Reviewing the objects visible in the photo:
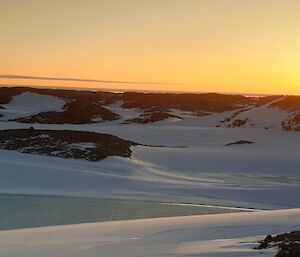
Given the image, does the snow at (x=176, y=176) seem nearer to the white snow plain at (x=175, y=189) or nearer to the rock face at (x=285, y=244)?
the white snow plain at (x=175, y=189)

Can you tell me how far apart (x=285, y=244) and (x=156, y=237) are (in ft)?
7.73

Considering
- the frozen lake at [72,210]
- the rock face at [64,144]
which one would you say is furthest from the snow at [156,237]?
the rock face at [64,144]

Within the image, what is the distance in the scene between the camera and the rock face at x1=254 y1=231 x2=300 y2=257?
5773 millimetres

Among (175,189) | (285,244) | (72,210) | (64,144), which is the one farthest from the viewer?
(64,144)

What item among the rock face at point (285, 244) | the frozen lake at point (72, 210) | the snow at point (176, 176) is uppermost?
the rock face at point (285, 244)

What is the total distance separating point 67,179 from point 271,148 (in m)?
14.5

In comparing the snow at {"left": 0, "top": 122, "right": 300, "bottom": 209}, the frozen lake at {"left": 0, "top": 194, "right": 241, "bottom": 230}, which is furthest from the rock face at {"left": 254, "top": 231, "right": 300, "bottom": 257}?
the snow at {"left": 0, "top": 122, "right": 300, "bottom": 209}

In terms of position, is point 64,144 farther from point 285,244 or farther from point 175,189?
point 285,244

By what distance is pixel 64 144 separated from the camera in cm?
2308

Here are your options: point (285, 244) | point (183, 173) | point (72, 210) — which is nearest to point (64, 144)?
point (183, 173)

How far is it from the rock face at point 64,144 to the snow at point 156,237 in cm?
1141

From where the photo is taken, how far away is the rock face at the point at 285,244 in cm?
577

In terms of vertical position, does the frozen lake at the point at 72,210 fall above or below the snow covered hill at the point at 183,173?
below

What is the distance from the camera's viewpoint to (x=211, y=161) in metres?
22.7
